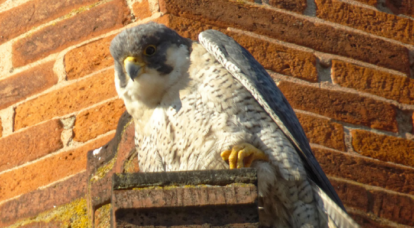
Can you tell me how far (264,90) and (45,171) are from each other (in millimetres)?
1170

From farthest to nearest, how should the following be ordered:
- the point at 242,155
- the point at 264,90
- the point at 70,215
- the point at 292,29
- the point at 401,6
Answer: the point at 401,6 < the point at 292,29 < the point at 70,215 < the point at 264,90 < the point at 242,155

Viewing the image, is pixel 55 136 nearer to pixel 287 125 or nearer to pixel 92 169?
pixel 92 169

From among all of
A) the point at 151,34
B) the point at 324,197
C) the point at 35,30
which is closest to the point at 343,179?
the point at 324,197

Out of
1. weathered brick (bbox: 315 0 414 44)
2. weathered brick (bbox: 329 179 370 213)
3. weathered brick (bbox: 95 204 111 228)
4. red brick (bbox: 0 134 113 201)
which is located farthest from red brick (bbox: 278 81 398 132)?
weathered brick (bbox: 95 204 111 228)

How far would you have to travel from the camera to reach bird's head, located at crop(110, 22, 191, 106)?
3246 mm

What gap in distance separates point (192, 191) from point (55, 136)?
1.61 m

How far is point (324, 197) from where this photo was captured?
304 centimetres

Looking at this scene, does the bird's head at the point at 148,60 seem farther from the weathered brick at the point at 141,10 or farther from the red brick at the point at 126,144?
the weathered brick at the point at 141,10

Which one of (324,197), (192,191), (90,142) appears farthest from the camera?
(90,142)

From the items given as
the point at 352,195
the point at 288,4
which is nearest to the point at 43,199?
the point at 352,195

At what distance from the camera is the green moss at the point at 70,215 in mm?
3271

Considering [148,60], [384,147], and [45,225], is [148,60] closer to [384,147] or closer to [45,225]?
[45,225]

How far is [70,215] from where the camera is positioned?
332cm

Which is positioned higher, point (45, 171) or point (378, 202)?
point (45, 171)
